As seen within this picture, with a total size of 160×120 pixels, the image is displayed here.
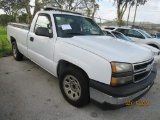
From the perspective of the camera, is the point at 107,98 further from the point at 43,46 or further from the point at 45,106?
the point at 43,46

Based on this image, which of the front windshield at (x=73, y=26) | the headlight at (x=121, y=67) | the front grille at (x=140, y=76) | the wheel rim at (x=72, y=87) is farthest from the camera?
the front windshield at (x=73, y=26)

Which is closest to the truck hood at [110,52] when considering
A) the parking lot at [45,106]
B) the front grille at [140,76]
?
the front grille at [140,76]

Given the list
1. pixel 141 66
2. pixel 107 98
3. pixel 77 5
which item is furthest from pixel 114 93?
pixel 77 5

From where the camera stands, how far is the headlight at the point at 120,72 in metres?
2.43

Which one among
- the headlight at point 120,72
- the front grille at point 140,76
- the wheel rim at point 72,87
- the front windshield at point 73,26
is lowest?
the wheel rim at point 72,87

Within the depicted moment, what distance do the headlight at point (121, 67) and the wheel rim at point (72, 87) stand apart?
79cm

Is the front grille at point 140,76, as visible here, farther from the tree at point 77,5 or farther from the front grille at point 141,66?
the tree at point 77,5

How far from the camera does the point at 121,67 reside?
2.47 m

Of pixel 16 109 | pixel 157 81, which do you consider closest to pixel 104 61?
pixel 16 109

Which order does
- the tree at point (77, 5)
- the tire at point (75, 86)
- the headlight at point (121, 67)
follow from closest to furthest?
the headlight at point (121, 67)
the tire at point (75, 86)
the tree at point (77, 5)

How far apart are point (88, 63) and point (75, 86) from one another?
25.3 inches

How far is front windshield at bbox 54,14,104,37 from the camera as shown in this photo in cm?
352

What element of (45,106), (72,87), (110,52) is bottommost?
(45,106)

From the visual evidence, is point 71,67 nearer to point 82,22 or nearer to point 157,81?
point 82,22
